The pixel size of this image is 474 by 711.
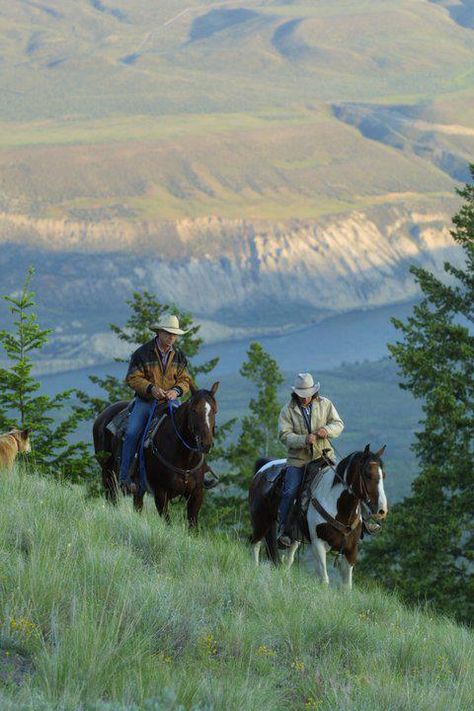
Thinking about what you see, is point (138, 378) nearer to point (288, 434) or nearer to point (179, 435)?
point (179, 435)

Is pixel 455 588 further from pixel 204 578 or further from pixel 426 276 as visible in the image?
pixel 204 578

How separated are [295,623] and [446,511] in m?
23.2

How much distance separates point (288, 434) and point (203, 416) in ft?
3.34

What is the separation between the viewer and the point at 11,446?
56.9ft

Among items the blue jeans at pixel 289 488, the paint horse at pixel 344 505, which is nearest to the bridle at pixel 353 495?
the paint horse at pixel 344 505

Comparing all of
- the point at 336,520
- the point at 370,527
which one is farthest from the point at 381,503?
the point at 370,527

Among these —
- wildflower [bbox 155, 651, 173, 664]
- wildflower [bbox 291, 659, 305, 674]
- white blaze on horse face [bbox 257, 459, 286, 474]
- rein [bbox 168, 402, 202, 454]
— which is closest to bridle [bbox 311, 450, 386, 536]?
rein [bbox 168, 402, 202, 454]

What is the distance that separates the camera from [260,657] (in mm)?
8508

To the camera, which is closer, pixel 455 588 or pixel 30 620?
pixel 30 620

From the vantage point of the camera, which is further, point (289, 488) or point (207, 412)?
point (289, 488)

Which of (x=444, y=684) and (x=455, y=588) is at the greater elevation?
(x=444, y=684)

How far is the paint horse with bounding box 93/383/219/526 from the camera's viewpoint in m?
14.4

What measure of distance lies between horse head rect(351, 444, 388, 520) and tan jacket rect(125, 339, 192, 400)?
103 inches

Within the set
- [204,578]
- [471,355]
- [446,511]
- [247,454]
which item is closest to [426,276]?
[471,355]
